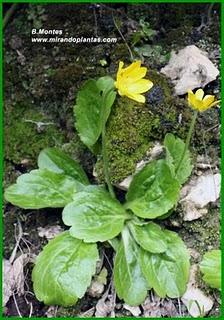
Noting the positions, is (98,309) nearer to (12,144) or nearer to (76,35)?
(12,144)

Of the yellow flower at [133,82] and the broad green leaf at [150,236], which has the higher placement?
the yellow flower at [133,82]

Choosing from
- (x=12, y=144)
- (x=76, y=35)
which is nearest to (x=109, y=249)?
(x=12, y=144)

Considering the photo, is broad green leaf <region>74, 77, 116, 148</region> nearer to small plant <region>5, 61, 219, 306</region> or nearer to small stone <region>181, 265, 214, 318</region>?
small plant <region>5, 61, 219, 306</region>

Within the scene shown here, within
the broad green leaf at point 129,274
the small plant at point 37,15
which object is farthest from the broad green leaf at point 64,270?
the small plant at point 37,15

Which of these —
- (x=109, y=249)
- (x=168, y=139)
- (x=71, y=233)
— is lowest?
(x=109, y=249)

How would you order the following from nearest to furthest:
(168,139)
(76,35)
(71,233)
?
(71,233) → (168,139) → (76,35)

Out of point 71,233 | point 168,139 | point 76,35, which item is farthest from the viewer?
point 76,35

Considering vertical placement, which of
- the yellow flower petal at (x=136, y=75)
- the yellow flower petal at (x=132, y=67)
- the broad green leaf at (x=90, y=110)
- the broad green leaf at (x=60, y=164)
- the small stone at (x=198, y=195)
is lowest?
the small stone at (x=198, y=195)

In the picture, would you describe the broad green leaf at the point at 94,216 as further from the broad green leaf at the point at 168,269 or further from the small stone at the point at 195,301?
the small stone at the point at 195,301
